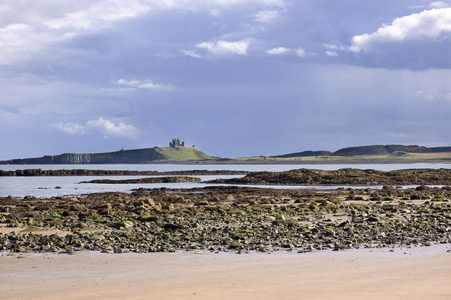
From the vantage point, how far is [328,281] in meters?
10.5

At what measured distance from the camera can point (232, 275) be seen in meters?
11.3

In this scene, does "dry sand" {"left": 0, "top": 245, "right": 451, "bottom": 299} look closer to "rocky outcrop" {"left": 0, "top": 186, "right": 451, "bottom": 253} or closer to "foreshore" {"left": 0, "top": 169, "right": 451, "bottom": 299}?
"foreshore" {"left": 0, "top": 169, "right": 451, "bottom": 299}

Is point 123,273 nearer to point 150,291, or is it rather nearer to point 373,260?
point 150,291

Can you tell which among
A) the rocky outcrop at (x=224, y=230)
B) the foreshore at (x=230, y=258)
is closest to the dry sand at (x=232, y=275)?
→ the foreshore at (x=230, y=258)

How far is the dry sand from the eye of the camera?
955cm

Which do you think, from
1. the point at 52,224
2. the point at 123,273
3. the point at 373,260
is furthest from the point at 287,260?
the point at 52,224

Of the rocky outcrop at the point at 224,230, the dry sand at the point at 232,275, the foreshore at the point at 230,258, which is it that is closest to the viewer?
the dry sand at the point at 232,275

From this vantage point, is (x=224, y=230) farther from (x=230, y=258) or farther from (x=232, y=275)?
(x=232, y=275)

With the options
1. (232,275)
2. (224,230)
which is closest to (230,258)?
(232,275)

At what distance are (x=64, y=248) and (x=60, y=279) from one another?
4.34 metres

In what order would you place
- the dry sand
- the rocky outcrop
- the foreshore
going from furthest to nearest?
the rocky outcrop
the foreshore
the dry sand

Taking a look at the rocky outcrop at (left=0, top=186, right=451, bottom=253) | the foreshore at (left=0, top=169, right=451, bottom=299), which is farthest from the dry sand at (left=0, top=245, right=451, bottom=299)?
the rocky outcrop at (left=0, top=186, right=451, bottom=253)

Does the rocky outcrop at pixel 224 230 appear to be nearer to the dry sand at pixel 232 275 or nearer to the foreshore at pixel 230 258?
the foreshore at pixel 230 258

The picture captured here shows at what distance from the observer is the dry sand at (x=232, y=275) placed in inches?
376
